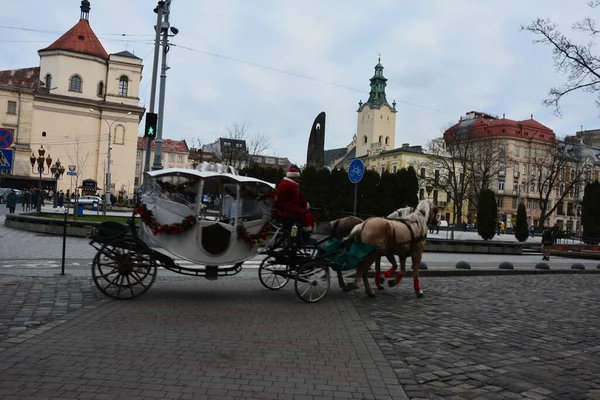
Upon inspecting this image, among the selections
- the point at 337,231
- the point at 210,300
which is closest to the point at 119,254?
the point at 210,300

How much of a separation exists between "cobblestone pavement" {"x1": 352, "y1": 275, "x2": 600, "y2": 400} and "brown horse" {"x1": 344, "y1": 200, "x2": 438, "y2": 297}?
469 millimetres

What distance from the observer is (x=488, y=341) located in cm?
721

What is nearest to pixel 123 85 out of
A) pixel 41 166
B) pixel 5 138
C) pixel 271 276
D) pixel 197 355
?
pixel 41 166

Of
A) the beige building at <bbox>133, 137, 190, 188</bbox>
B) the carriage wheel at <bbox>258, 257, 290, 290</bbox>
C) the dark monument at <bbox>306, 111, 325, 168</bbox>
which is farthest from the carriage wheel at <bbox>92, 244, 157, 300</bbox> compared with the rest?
the beige building at <bbox>133, 137, 190, 188</bbox>

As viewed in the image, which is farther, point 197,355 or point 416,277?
point 416,277

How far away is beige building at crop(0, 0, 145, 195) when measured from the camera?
72875 mm

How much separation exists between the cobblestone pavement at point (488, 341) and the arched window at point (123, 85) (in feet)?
240

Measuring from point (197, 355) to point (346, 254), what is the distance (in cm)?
471

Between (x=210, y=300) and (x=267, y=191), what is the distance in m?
2.15

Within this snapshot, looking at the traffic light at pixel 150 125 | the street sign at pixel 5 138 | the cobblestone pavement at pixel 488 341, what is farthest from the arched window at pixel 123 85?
the cobblestone pavement at pixel 488 341

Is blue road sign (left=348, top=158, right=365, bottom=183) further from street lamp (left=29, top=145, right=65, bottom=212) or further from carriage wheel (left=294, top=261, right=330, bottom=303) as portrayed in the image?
street lamp (left=29, top=145, right=65, bottom=212)

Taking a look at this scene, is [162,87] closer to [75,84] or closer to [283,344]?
[283,344]

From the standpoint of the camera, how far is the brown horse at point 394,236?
1010cm

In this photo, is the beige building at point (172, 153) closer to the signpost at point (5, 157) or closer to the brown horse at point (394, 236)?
the signpost at point (5, 157)
